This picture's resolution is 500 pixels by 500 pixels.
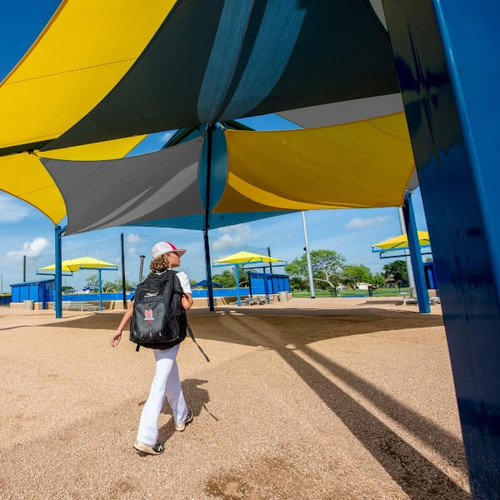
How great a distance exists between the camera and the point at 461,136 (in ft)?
2.35

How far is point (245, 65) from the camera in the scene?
3.96 m

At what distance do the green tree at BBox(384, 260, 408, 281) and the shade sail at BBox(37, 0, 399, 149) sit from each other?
63.8 metres

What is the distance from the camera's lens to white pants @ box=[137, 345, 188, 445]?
1.89 metres

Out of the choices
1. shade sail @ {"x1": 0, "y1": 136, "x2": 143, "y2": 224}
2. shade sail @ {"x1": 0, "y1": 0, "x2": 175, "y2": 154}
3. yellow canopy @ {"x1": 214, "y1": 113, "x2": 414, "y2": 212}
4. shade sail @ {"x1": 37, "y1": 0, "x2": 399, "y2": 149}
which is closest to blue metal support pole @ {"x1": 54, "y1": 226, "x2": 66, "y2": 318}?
shade sail @ {"x1": 0, "y1": 136, "x2": 143, "y2": 224}

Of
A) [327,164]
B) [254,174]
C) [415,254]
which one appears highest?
[254,174]

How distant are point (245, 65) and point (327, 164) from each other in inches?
108

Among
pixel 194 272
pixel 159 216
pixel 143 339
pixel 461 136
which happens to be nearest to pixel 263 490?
pixel 143 339

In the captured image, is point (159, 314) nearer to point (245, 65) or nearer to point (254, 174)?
point (245, 65)

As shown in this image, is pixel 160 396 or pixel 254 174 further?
pixel 254 174

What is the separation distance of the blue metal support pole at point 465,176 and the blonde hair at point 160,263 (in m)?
1.74

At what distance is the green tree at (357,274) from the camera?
57422mm

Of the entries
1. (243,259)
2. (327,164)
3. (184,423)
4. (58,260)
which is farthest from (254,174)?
(243,259)

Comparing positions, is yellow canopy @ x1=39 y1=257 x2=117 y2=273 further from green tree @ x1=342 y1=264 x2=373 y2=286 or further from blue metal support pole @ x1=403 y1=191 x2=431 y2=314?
green tree @ x1=342 y1=264 x2=373 y2=286

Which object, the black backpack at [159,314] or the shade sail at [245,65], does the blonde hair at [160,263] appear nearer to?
the black backpack at [159,314]
